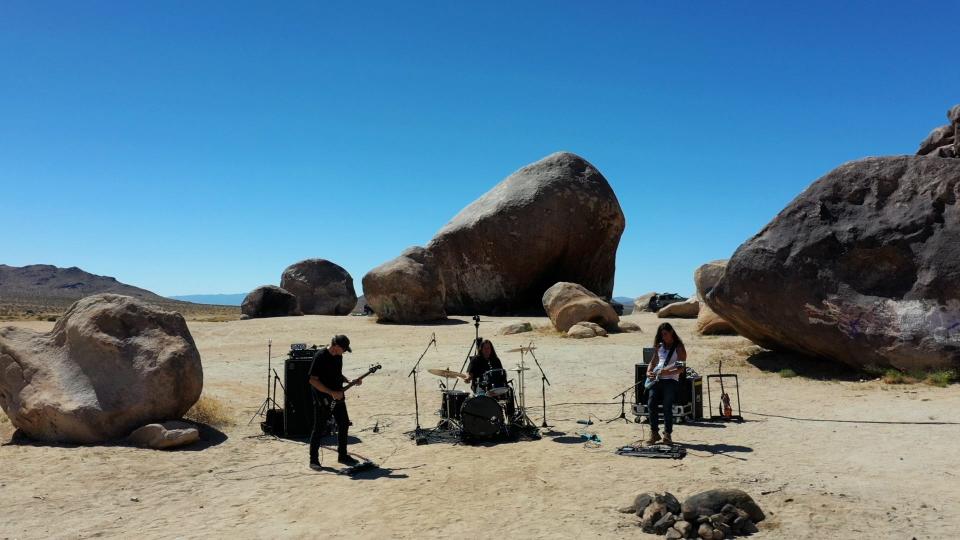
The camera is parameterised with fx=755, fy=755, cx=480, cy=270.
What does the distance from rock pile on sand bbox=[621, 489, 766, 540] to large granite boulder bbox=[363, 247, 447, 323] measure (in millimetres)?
20206

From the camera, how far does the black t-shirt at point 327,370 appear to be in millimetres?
8531

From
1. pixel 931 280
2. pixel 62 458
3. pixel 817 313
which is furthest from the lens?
pixel 817 313

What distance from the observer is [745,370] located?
15195 mm

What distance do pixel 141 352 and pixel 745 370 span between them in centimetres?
1117

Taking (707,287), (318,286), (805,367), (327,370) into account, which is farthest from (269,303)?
(327,370)

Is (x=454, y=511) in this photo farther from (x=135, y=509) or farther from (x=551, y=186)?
(x=551, y=186)

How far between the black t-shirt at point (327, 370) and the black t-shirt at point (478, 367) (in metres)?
2.13

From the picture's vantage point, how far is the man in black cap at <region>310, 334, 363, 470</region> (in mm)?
8492

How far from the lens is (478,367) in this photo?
10.2 meters

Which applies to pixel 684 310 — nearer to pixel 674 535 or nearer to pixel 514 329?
pixel 514 329

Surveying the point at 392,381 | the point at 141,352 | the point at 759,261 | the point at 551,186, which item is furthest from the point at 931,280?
the point at 551,186

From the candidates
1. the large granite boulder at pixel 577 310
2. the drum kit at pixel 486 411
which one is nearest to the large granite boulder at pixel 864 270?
the large granite boulder at pixel 577 310

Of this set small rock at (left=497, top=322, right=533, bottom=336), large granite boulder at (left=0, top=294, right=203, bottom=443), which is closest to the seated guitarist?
large granite boulder at (left=0, top=294, right=203, bottom=443)

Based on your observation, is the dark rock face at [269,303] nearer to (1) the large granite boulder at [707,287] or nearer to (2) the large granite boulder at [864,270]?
(1) the large granite boulder at [707,287]
